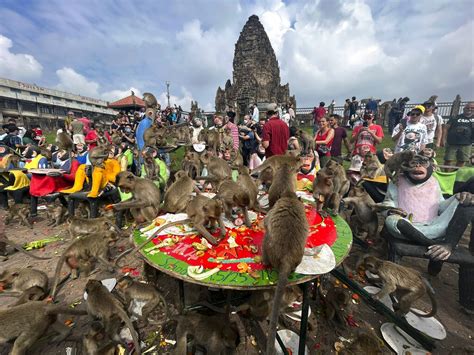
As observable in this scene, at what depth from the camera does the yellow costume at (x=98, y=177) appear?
20.9ft

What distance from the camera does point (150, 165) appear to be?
272 inches

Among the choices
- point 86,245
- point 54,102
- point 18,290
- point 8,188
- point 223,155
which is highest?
point 54,102

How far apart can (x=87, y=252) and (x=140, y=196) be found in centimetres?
149

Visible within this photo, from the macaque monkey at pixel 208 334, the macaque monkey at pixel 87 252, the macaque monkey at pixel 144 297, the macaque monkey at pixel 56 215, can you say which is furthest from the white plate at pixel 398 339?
the macaque monkey at pixel 56 215

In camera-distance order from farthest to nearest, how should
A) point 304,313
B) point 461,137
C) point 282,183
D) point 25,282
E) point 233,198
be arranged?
point 461,137 < point 25,282 < point 282,183 < point 233,198 < point 304,313

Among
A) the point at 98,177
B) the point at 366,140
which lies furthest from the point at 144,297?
the point at 366,140

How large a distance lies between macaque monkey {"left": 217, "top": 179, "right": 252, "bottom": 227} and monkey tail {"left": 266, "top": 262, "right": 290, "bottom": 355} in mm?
1351

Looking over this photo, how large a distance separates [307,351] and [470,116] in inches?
404

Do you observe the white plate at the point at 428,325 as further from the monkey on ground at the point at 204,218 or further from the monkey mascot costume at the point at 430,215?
the monkey on ground at the point at 204,218

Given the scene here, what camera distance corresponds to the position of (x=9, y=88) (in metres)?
40.3

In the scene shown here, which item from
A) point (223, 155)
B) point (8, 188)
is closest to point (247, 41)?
point (223, 155)

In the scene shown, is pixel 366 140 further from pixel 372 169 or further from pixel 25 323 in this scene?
pixel 25 323

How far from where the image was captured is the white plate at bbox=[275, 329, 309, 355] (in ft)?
10.3

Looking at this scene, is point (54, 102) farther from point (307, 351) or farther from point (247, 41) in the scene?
point (307, 351)
